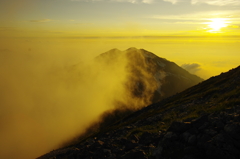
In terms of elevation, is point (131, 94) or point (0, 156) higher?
point (131, 94)

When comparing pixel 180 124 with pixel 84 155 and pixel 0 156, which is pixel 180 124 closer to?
pixel 84 155

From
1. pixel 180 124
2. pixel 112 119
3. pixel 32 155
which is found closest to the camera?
pixel 180 124

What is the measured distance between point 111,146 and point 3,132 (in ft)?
672

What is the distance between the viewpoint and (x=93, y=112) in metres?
173

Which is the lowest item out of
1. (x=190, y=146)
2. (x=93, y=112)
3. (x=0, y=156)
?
(x=0, y=156)

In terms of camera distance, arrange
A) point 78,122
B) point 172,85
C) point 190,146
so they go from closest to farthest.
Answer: point 190,146 → point 78,122 → point 172,85

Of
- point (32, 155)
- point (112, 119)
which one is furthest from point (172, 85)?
point (32, 155)

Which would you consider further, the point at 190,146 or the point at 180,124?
the point at 180,124

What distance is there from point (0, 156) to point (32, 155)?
108 ft

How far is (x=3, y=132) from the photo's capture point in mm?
180875

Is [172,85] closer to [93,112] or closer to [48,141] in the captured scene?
[93,112]

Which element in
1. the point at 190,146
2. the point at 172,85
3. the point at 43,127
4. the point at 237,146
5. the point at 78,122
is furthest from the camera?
the point at 172,85

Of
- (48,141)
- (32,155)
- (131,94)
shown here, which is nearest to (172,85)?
(131,94)

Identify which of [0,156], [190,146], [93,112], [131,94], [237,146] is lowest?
[0,156]
